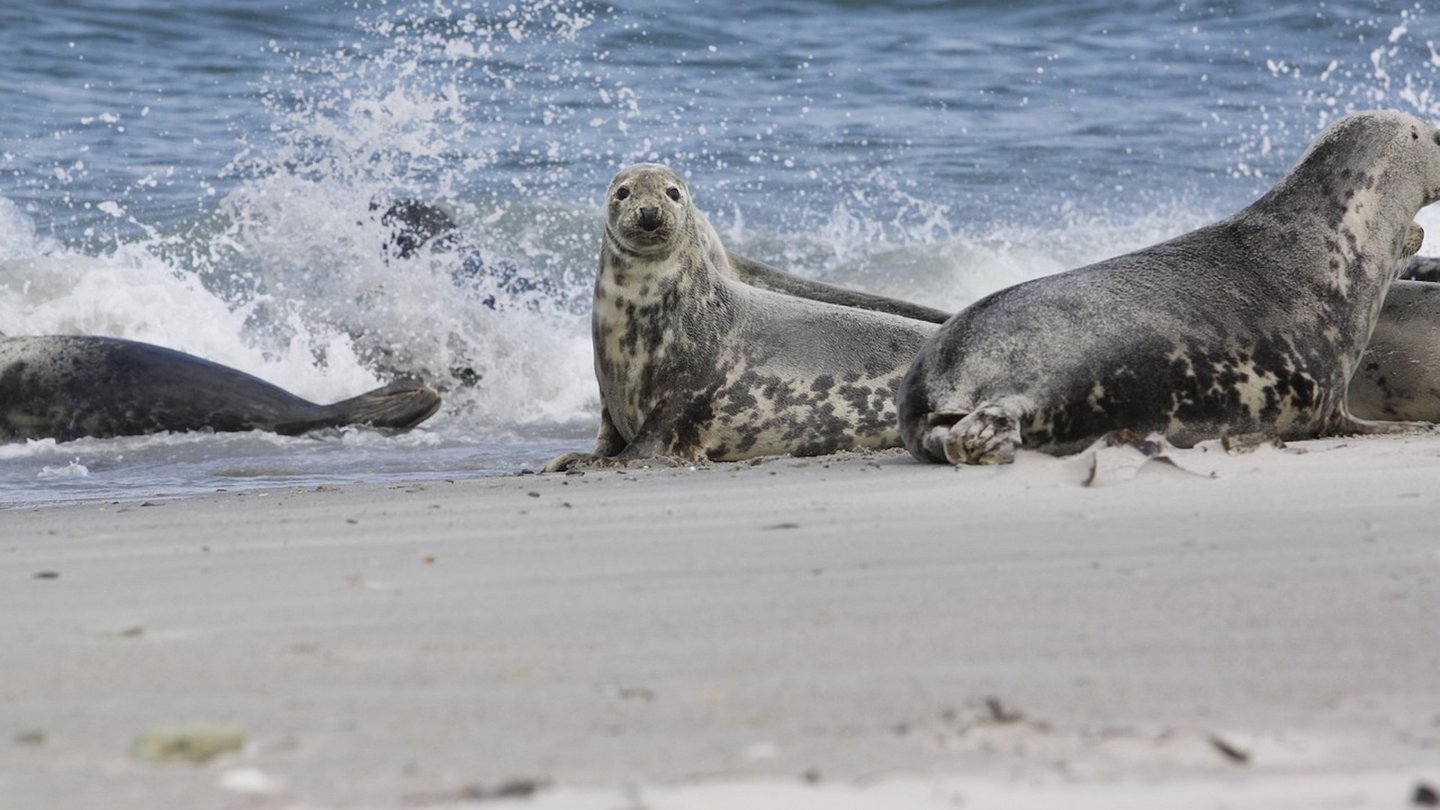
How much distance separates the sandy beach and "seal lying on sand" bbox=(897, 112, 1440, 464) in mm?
1008

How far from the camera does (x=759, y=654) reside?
216 centimetres

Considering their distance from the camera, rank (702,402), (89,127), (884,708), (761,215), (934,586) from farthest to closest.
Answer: (89,127)
(761,215)
(702,402)
(934,586)
(884,708)

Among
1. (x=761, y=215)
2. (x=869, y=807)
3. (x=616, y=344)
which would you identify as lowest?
(x=869, y=807)

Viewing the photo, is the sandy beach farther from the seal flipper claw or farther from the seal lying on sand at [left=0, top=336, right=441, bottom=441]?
the seal lying on sand at [left=0, top=336, right=441, bottom=441]

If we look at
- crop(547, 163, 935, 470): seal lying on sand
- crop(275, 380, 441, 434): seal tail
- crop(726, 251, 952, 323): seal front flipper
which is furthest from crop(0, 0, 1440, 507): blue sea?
crop(726, 251, 952, 323): seal front flipper

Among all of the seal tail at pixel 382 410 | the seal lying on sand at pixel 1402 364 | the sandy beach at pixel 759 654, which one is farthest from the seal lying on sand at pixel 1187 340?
the seal tail at pixel 382 410

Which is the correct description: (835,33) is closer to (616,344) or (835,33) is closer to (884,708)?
(616,344)

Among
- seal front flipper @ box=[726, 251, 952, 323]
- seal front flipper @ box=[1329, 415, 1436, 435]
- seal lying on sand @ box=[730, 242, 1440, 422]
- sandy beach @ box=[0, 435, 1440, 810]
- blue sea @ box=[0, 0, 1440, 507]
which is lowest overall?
sandy beach @ box=[0, 435, 1440, 810]

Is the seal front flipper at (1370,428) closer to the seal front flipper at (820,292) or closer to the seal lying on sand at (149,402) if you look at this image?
the seal front flipper at (820,292)

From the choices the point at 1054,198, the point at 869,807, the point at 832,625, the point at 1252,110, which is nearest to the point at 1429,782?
the point at 869,807

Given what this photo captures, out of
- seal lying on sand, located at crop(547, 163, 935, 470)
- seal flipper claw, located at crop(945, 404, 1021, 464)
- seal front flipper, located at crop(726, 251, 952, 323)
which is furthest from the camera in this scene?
seal front flipper, located at crop(726, 251, 952, 323)

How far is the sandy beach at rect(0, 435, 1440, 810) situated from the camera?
1.65 m

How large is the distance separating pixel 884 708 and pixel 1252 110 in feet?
56.0

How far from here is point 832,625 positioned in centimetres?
232
